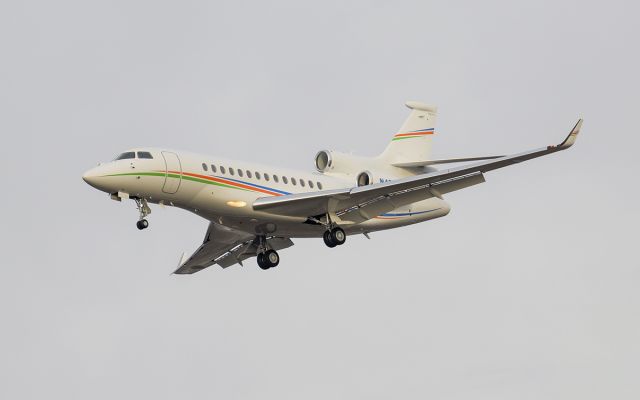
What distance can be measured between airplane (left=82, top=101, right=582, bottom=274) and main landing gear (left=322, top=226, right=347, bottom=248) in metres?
0.03

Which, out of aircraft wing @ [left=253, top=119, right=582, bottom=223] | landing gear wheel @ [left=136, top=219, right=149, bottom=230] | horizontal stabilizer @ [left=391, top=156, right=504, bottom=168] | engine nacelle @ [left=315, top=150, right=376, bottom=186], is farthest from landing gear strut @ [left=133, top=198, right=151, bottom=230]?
horizontal stabilizer @ [left=391, top=156, right=504, bottom=168]

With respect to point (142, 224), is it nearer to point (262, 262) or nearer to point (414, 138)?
point (262, 262)

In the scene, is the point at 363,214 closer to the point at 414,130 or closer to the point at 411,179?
the point at 411,179

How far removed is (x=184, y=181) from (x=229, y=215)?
1.85 meters

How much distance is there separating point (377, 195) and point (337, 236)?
1.73 m

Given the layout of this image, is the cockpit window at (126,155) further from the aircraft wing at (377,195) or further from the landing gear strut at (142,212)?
the aircraft wing at (377,195)

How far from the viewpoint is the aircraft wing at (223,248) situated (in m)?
39.7

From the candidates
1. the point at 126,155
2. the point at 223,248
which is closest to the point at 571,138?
the point at 126,155

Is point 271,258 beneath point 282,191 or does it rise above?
beneath

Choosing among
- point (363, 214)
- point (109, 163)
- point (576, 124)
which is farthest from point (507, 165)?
point (109, 163)

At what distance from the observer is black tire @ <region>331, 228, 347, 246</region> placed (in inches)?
1485

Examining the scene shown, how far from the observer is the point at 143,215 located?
3497 centimetres

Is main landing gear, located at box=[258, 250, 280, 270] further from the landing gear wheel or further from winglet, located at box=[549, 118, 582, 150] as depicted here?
winglet, located at box=[549, 118, 582, 150]

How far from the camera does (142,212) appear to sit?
115ft
